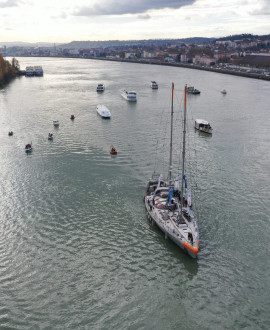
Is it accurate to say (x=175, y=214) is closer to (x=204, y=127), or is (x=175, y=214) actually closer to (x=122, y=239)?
(x=122, y=239)

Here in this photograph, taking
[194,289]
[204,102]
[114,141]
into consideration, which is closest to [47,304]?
[194,289]

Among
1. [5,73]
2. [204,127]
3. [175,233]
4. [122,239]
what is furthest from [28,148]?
[5,73]

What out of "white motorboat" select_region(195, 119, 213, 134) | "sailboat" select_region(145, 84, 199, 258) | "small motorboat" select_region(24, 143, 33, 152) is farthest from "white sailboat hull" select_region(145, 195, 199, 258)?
"white motorboat" select_region(195, 119, 213, 134)

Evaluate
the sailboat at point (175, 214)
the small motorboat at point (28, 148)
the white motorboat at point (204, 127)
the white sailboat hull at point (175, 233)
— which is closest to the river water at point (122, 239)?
the white sailboat hull at point (175, 233)

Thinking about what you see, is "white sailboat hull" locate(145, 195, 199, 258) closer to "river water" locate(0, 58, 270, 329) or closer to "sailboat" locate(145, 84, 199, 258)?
"sailboat" locate(145, 84, 199, 258)

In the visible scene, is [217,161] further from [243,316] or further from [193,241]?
[243,316]

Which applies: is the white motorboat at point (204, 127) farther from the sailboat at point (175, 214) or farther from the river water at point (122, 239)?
the sailboat at point (175, 214)

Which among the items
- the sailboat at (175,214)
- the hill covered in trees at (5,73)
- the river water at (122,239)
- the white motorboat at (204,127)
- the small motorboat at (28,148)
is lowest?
the river water at (122,239)

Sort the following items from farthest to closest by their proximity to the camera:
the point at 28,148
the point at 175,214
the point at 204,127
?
the point at 204,127 → the point at 28,148 → the point at 175,214
